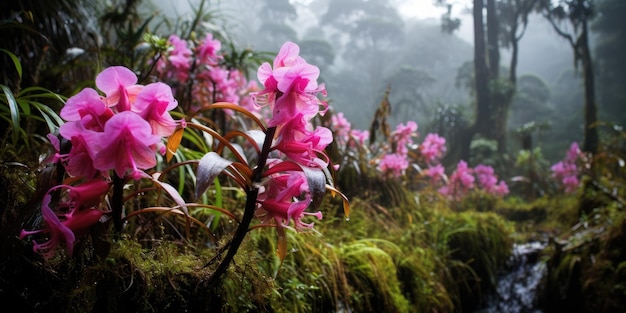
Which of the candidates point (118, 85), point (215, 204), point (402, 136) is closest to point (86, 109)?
point (118, 85)

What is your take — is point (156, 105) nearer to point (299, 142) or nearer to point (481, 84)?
point (299, 142)

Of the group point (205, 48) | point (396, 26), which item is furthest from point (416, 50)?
point (205, 48)

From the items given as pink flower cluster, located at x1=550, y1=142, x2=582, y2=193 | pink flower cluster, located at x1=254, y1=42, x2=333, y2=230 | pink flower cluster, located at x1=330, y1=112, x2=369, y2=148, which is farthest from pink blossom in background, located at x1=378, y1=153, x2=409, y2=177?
pink flower cluster, located at x1=550, y1=142, x2=582, y2=193

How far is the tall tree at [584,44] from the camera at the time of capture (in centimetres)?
739

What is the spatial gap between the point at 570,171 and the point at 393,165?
373cm

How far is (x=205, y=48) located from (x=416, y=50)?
24205mm

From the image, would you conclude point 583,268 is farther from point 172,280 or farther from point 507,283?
point 172,280

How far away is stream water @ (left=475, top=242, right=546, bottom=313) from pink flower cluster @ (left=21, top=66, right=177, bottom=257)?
2112 mm

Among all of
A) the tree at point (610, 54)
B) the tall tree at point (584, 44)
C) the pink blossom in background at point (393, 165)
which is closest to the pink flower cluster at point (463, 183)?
the pink blossom in background at point (393, 165)

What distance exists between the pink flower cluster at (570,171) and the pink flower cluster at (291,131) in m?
5.35

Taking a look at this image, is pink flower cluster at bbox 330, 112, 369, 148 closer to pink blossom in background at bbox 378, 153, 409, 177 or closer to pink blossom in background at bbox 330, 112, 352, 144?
pink blossom in background at bbox 330, 112, 352, 144

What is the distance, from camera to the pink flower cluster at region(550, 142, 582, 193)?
191 inches

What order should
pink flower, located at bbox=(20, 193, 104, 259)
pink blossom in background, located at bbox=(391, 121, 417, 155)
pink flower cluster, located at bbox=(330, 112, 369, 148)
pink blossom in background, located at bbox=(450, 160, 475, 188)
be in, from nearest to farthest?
pink flower, located at bbox=(20, 193, 104, 259) → pink flower cluster, located at bbox=(330, 112, 369, 148) → pink blossom in background, located at bbox=(391, 121, 417, 155) → pink blossom in background, located at bbox=(450, 160, 475, 188)

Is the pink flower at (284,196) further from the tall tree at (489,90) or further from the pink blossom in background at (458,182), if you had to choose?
the tall tree at (489,90)
